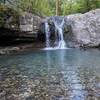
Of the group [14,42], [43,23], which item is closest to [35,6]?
[43,23]

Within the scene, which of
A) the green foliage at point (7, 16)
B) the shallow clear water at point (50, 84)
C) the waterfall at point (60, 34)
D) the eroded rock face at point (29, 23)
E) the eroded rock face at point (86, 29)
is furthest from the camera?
the waterfall at point (60, 34)

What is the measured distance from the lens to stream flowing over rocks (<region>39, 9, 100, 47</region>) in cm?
1911

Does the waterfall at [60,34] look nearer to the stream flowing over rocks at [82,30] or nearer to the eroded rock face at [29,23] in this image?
the stream flowing over rocks at [82,30]

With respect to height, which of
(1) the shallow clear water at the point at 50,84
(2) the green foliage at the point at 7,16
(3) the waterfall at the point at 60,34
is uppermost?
(2) the green foliage at the point at 7,16

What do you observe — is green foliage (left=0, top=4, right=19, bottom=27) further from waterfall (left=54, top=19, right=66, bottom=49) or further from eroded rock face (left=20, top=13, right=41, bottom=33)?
waterfall (left=54, top=19, right=66, bottom=49)

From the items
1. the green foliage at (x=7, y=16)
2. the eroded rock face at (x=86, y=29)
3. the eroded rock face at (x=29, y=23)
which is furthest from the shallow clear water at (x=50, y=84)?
the eroded rock face at (x=86, y=29)

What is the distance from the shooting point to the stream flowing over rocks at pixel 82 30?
19109mm

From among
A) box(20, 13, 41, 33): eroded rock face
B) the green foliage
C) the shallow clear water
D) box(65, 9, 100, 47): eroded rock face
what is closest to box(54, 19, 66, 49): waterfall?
box(65, 9, 100, 47): eroded rock face

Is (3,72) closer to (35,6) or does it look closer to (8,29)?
(8,29)

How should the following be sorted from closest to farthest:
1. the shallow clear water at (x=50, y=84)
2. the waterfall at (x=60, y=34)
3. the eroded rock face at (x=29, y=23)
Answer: the shallow clear water at (x=50, y=84), the eroded rock face at (x=29, y=23), the waterfall at (x=60, y=34)

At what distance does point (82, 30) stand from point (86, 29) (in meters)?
0.36

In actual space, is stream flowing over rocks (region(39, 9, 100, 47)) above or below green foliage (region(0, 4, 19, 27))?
below

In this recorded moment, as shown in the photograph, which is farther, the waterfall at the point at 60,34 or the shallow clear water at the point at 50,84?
the waterfall at the point at 60,34

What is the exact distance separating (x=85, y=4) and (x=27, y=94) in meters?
21.6
